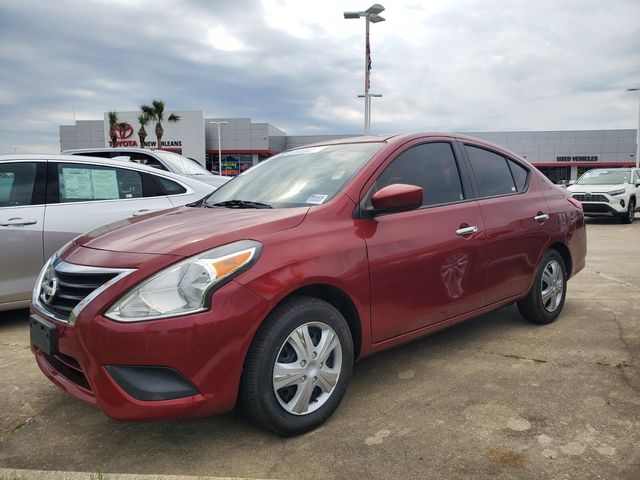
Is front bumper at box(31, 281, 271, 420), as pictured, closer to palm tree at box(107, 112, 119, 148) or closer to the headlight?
the headlight

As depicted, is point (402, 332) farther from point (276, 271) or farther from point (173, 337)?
point (173, 337)

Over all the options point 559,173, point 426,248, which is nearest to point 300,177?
point 426,248

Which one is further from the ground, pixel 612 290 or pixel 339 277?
pixel 339 277

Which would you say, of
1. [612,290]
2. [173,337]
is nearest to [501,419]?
[173,337]

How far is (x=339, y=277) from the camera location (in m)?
2.73

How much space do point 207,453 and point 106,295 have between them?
0.90 meters

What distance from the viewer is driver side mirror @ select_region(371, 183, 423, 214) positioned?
2930 millimetres

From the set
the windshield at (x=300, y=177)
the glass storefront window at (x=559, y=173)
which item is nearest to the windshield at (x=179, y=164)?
the windshield at (x=300, y=177)

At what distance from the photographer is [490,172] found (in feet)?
13.6

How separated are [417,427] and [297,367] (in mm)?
727

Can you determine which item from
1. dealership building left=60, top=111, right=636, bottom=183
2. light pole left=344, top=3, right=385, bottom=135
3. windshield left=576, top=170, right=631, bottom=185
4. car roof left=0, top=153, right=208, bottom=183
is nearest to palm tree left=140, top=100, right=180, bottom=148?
dealership building left=60, top=111, right=636, bottom=183

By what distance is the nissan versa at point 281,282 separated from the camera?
2297 mm

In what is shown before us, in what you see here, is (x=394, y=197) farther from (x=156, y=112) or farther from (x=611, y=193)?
(x=156, y=112)

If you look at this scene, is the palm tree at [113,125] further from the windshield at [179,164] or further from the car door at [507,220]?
→ the car door at [507,220]
